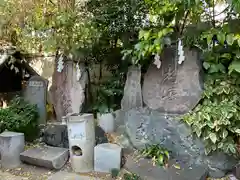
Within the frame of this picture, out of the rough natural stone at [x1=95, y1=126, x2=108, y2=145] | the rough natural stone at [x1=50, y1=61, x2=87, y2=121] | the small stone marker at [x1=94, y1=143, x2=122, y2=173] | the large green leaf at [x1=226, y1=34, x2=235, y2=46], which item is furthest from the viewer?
the rough natural stone at [x1=50, y1=61, x2=87, y2=121]

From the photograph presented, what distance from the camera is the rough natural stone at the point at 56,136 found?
3609 millimetres

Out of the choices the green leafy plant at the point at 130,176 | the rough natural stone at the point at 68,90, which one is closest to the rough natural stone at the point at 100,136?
the rough natural stone at the point at 68,90

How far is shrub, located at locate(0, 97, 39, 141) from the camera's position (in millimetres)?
3626

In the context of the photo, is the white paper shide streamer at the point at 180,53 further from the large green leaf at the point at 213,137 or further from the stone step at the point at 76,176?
the stone step at the point at 76,176

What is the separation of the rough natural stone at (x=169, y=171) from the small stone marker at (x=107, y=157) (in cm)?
16

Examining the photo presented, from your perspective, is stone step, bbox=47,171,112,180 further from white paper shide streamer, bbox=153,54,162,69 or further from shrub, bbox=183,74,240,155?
white paper shide streamer, bbox=153,54,162,69

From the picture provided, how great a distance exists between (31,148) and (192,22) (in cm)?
281

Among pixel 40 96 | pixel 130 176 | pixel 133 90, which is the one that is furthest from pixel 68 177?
pixel 40 96

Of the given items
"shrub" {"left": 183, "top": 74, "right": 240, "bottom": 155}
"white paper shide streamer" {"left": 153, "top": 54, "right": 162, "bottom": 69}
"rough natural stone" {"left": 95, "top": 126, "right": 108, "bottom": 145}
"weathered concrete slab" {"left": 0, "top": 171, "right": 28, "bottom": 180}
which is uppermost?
"white paper shide streamer" {"left": 153, "top": 54, "right": 162, "bottom": 69}

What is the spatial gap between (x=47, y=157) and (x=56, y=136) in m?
0.49

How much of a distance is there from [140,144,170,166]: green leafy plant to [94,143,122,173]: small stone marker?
1.17 ft

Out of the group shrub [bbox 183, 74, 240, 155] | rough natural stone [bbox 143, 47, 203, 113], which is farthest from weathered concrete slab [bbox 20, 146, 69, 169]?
shrub [bbox 183, 74, 240, 155]

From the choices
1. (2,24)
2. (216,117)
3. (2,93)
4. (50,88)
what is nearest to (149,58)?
(216,117)

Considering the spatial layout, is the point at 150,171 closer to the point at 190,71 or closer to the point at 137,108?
the point at 137,108
